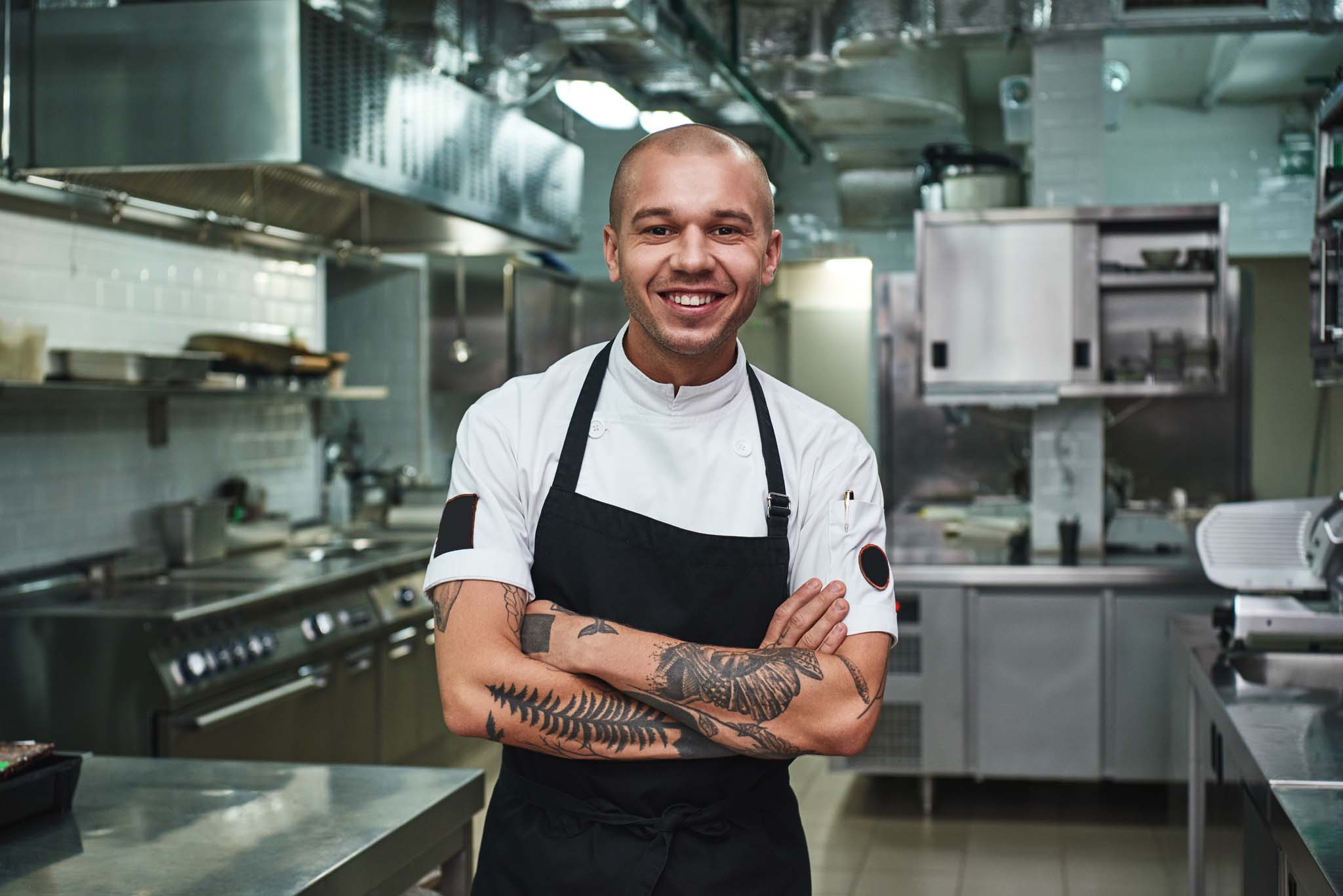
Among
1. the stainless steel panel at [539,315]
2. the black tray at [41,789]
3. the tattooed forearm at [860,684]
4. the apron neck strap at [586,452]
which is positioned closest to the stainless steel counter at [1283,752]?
the tattooed forearm at [860,684]

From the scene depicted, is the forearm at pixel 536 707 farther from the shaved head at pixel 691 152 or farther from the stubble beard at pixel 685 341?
the shaved head at pixel 691 152

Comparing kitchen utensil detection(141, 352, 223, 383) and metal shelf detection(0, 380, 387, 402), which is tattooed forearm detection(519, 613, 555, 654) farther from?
kitchen utensil detection(141, 352, 223, 383)

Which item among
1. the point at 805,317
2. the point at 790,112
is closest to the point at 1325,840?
the point at 790,112

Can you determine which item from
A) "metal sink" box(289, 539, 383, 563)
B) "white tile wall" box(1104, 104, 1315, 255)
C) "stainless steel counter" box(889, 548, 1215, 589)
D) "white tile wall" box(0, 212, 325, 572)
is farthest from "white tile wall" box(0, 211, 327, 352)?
"white tile wall" box(1104, 104, 1315, 255)

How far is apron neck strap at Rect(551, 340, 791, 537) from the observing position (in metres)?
1.78

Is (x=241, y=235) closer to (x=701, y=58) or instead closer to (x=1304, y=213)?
(x=701, y=58)

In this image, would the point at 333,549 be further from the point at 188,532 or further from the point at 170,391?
the point at 170,391

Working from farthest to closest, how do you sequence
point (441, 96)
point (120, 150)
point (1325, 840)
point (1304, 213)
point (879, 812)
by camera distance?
point (1304, 213) → point (879, 812) → point (441, 96) → point (120, 150) → point (1325, 840)

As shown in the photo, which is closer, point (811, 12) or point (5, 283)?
point (5, 283)

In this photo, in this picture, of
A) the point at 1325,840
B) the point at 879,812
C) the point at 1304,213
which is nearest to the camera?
the point at 1325,840

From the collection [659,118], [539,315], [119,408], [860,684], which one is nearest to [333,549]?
[119,408]

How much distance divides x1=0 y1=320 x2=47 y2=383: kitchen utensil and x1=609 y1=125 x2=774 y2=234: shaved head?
273 cm

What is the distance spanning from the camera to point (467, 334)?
7.23m

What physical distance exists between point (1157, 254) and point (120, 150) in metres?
3.67
